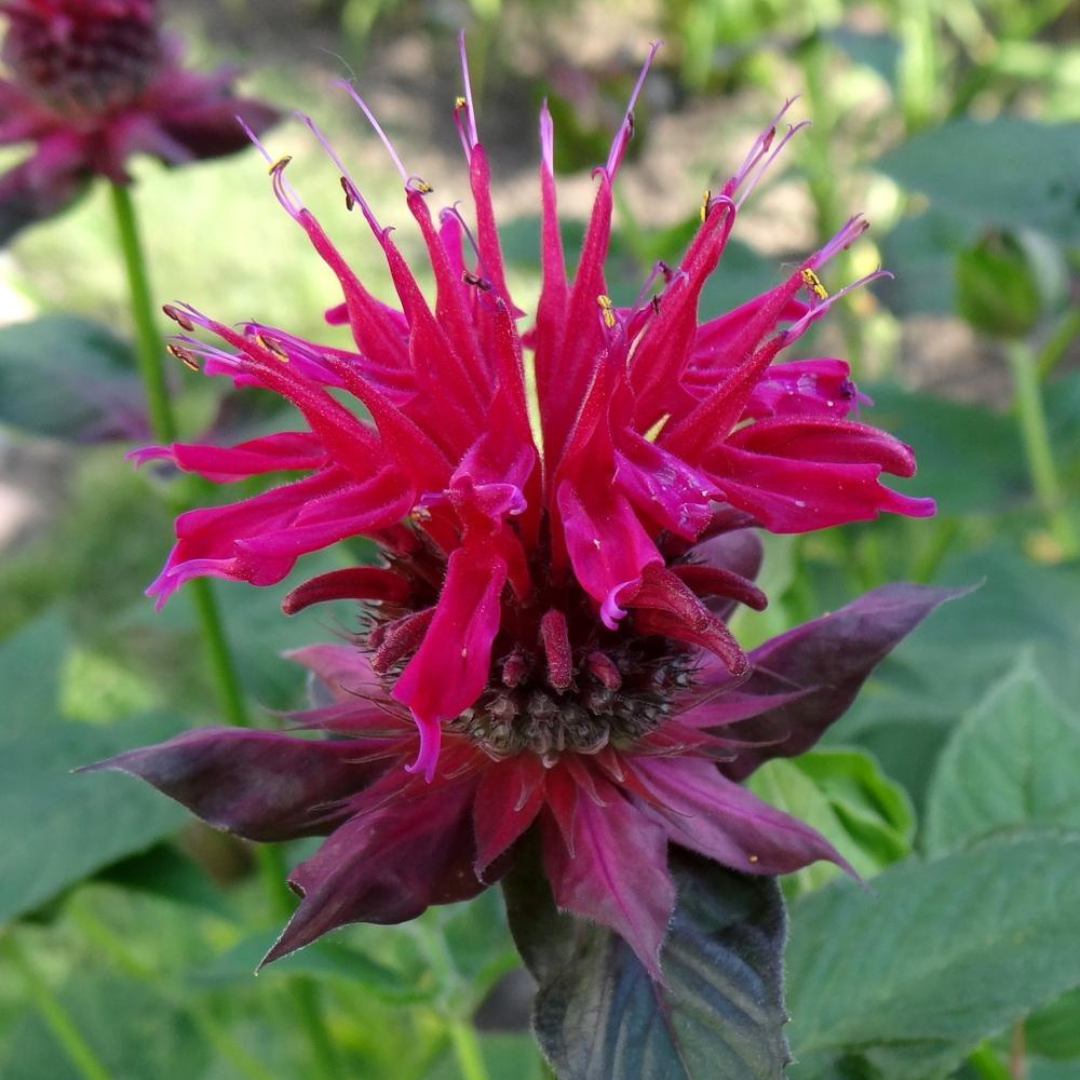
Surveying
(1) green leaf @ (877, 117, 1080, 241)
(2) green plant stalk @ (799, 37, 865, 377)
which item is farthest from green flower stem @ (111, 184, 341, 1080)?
(2) green plant stalk @ (799, 37, 865, 377)

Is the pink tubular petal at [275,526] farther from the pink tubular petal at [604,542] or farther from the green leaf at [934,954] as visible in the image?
the green leaf at [934,954]

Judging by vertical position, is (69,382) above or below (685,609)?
above

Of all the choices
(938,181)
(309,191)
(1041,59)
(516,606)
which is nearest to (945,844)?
(516,606)

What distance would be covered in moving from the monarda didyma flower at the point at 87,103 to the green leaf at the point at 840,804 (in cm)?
64

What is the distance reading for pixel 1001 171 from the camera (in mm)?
882

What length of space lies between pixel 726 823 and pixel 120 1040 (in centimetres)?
80

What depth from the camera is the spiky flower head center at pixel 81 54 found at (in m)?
0.97

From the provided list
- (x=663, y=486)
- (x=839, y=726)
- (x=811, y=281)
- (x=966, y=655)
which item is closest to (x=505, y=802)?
(x=663, y=486)

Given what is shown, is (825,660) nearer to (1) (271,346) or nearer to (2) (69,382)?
(1) (271,346)

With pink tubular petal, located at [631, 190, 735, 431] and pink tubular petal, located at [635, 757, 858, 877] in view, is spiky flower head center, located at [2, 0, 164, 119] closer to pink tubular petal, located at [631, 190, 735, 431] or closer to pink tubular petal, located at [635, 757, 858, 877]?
pink tubular petal, located at [631, 190, 735, 431]

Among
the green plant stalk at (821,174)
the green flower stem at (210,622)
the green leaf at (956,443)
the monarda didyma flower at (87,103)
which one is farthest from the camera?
the green plant stalk at (821,174)

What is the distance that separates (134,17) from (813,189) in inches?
25.4

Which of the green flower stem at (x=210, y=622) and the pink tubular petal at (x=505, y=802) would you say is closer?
the pink tubular petal at (x=505, y=802)

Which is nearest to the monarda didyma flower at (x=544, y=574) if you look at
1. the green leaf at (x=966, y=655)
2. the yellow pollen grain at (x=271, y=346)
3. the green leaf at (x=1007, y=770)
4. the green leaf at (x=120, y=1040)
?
the yellow pollen grain at (x=271, y=346)
